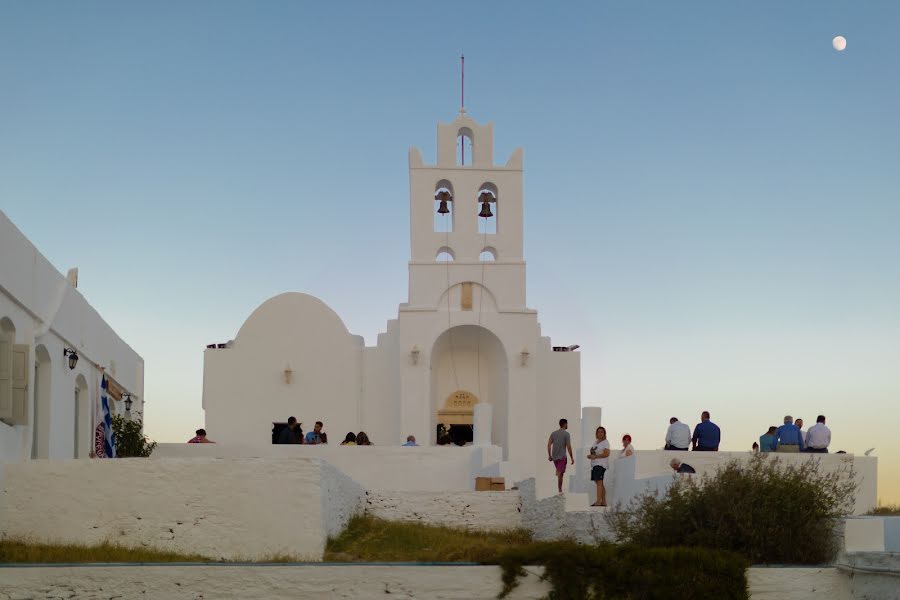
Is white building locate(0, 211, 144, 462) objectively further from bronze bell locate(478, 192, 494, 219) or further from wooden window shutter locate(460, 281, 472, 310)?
bronze bell locate(478, 192, 494, 219)

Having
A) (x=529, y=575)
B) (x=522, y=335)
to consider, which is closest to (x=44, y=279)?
(x=529, y=575)

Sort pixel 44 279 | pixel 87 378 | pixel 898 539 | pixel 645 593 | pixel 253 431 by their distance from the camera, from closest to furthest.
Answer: pixel 645 593
pixel 898 539
pixel 44 279
pixel 87 378
pixel 253 431

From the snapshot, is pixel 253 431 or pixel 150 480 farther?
pixel 253 431

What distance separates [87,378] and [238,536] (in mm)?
7053

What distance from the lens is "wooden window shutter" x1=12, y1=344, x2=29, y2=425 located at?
16.9m

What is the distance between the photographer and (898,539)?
15.7m

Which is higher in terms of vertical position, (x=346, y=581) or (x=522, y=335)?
(x=522, y=335)

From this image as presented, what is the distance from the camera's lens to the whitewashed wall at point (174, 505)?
16.1m

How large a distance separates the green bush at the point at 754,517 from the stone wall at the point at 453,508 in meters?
5.86

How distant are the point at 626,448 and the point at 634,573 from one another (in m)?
6.31

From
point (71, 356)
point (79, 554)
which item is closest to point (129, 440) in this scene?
point (71, 356)

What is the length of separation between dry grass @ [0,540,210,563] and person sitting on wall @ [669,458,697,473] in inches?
274

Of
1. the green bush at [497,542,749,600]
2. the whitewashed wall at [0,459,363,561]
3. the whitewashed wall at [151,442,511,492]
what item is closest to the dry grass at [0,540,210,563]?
the whitewashed wall at [0,459,363,561]

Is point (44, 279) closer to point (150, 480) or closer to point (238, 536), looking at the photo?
point (150, 480)
